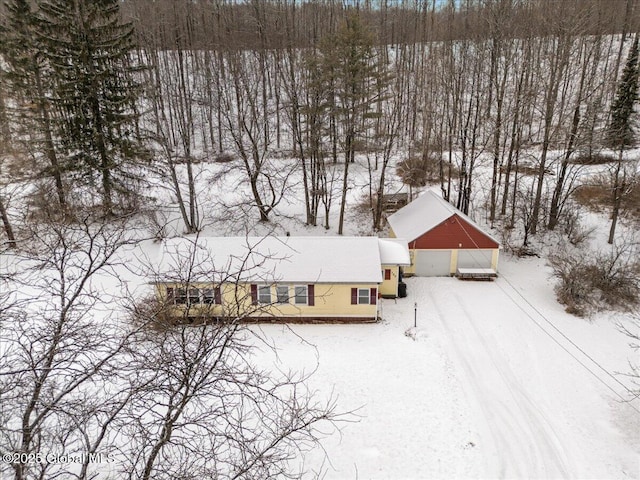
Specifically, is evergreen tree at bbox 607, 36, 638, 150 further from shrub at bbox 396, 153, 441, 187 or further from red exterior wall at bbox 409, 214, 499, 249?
red exterior wall at bbox 409, 214, 499, 249

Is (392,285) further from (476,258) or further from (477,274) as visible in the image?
(476,258)

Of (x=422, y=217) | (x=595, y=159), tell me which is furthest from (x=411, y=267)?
(x=595, y=159)

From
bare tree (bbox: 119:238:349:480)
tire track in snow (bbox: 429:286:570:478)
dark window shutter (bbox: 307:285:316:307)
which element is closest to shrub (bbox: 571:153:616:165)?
tire track in snow (bbox: 429:286:570:478)

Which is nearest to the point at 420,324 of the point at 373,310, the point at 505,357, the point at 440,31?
the point at 373,310

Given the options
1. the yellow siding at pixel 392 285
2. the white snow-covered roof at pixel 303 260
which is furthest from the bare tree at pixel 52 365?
the yellow siding at pixel 392 285

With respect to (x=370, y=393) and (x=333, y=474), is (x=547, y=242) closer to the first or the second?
(x=370, y=393)

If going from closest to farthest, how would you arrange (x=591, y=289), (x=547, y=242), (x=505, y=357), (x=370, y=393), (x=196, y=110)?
(x=370, y=393), (x=505, y=357), (x=591, y=289), (x=547, y=242), (x=196, y=110)
